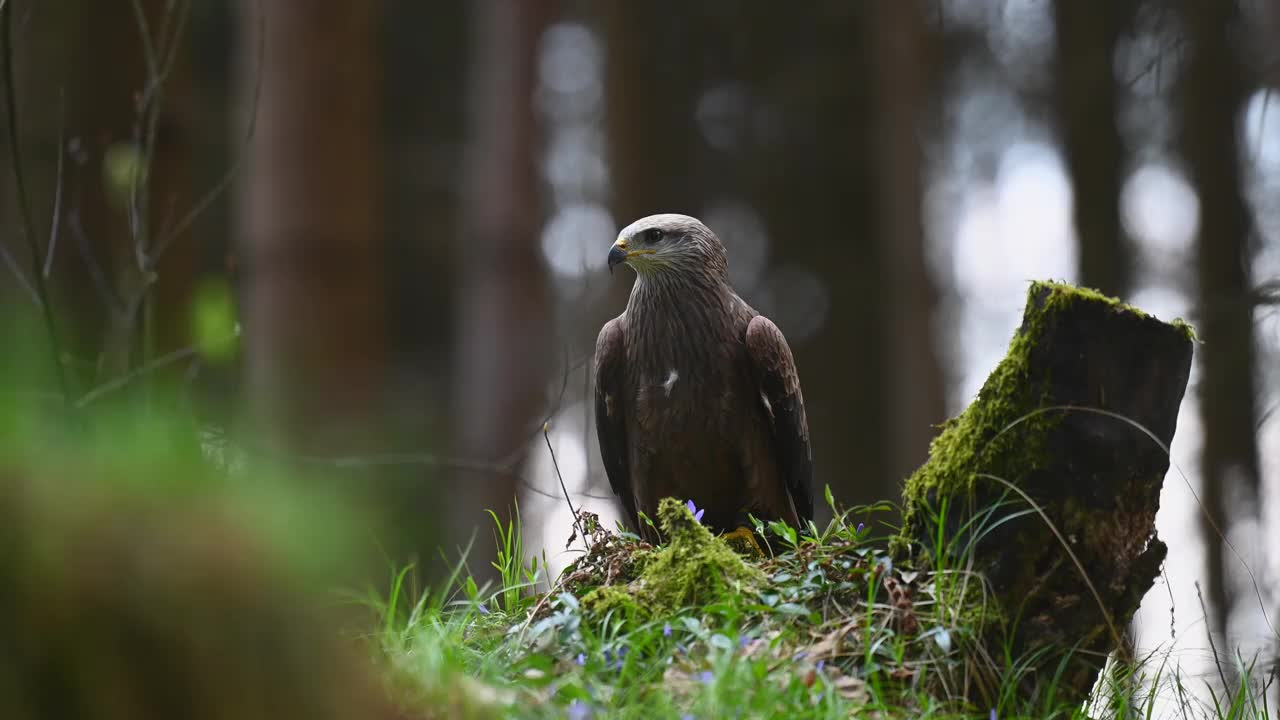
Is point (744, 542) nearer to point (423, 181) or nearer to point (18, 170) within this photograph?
point (18, 170)

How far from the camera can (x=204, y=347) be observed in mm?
3895

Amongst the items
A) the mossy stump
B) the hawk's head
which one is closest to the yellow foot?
the mossy stump

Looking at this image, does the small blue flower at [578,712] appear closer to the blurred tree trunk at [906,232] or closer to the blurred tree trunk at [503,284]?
the blurred tree trunk at [503,284]

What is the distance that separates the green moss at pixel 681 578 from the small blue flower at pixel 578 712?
2.34 feet

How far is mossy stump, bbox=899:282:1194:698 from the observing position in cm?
301

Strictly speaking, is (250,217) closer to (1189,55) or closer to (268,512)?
(268,512)

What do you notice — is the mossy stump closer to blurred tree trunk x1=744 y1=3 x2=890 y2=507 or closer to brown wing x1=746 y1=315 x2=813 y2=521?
brown wing x1=746 y1=315 x2=813 y2=521

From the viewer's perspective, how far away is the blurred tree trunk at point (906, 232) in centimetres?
954

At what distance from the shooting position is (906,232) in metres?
9.86

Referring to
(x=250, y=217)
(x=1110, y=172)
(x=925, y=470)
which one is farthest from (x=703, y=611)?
(x=1110, y=172)

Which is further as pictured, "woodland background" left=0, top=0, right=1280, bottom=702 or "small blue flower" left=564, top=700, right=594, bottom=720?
"woodland background" left=0, top=0, right=1280, bottom=702

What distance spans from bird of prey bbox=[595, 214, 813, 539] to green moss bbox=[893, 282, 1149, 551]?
56.1 inches

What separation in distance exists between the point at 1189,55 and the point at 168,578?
8811 millimetres

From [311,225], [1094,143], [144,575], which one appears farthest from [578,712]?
[1094,143]
